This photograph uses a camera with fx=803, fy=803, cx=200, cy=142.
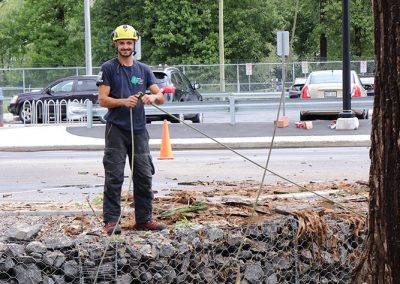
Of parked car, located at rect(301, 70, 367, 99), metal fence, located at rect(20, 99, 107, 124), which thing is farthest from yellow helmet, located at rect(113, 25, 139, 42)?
metal fence, located at rect(20, 99, 107, 124)

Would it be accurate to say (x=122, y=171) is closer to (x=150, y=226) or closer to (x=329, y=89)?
(x=150, y=226)

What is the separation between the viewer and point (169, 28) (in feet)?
151

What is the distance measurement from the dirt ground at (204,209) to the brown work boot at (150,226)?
0.35ft

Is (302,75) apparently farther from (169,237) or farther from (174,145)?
(169,237)

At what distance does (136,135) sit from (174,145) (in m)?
Answer: 12.0

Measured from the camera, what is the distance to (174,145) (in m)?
18.6

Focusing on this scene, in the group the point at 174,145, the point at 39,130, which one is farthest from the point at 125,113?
the point at 39,130

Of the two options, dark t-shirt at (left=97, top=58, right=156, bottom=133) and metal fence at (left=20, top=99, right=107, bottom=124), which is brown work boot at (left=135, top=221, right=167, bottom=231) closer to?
dark t-shirt at (left=97, top=58, right=156, bottom=133)

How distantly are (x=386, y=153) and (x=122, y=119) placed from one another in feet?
9.38

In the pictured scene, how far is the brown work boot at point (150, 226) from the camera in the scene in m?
6.75

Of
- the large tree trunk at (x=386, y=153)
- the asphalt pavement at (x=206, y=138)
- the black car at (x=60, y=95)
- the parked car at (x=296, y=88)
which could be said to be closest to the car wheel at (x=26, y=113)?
the black car at (x=60, y=95)

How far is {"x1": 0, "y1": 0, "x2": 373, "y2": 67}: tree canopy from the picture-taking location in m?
46.1

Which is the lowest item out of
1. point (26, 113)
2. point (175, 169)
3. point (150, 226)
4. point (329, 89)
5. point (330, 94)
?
point (175, 169)

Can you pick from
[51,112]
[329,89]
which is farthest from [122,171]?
[51,112]
